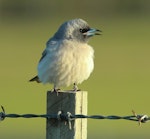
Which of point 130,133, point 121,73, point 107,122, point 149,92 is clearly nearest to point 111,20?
point 121,73

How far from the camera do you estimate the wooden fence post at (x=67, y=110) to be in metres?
7.16

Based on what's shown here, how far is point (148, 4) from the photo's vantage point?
147ft

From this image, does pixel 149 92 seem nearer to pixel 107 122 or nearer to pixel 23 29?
pixel 107 122

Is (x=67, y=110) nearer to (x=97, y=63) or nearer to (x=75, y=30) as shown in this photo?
(x=75, y=30)

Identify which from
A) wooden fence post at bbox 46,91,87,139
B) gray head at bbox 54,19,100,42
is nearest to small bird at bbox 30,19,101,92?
gray head at bbox 54,19,100,42

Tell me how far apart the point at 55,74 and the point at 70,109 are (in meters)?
2.08

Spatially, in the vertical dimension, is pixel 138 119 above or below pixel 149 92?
below

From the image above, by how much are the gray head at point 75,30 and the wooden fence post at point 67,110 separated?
2.36 metres

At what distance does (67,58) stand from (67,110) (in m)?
2.09

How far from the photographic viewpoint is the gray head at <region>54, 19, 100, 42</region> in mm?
9602

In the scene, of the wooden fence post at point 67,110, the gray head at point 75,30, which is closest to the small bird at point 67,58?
the gray head at point 75,30

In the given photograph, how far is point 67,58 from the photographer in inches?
364

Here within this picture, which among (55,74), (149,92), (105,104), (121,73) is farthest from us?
(121,73)

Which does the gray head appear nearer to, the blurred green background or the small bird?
the small bird
